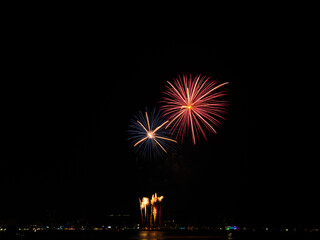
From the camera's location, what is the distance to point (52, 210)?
15125 cm

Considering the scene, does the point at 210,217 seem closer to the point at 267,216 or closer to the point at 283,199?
the point at 267,216

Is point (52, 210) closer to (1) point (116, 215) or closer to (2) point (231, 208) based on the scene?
(1) point (116, 215)

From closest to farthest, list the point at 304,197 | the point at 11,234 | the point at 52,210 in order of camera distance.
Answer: the point at 11,234 → the point at 304,197 → the point at 52,210

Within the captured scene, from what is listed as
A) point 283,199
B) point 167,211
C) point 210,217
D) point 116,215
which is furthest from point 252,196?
point 116,215

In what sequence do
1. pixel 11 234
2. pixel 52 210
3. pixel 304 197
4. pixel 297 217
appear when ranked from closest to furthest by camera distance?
pixel 11 234, pixel 304 197, pixel 297 217, pixel 52 210

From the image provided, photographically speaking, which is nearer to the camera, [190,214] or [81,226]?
[190,214]

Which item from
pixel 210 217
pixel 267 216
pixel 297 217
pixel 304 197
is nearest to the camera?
pixel 304 197

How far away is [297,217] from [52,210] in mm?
96533

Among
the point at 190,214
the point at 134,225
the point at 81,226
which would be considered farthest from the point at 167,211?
the point at 81,226

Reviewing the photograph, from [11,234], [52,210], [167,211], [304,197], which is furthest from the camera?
[52,210]

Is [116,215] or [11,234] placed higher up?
[116,215]

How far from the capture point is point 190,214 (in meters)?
129

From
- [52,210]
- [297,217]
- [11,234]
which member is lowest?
[11,234]

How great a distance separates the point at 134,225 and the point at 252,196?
71534mm
